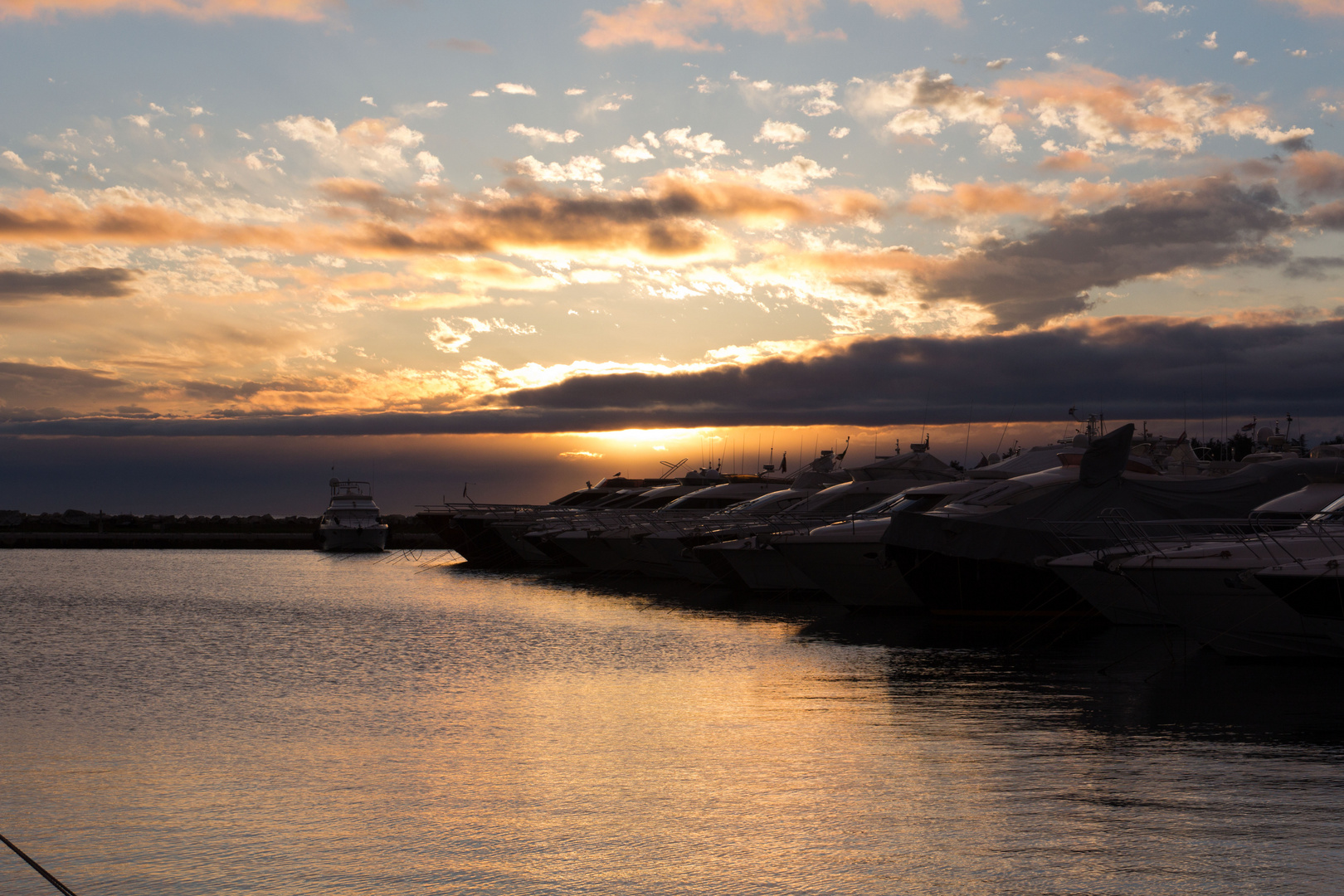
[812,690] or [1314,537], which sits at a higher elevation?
[1314,537]

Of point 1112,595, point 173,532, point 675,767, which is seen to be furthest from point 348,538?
point 675,767

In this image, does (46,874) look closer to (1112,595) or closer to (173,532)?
(1112,595)

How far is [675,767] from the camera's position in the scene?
12.1m

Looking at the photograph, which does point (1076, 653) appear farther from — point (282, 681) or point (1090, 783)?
point (282, 681)

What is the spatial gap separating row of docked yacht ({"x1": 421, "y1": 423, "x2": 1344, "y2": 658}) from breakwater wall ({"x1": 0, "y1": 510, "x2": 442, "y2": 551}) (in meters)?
53.0

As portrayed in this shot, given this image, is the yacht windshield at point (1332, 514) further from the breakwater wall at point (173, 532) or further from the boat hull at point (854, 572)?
the breakwater wall at point (173, 532)

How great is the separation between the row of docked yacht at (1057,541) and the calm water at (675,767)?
1.08m

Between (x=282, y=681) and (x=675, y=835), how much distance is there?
480 inches

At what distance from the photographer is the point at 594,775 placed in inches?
464

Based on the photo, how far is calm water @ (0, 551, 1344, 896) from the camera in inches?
338

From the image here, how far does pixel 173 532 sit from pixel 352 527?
1563 inches

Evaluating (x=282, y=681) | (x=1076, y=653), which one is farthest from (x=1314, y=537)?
(x=282, y=681)

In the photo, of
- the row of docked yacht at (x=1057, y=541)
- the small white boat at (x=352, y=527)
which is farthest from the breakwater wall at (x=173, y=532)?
the row of docked yacht at (x=1057, y=541)

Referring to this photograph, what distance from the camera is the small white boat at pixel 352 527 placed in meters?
86.7
